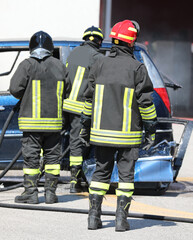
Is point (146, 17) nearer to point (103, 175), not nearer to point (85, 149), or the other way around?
point (85, 149)

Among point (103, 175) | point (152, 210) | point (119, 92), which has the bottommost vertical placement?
point (152, 210)

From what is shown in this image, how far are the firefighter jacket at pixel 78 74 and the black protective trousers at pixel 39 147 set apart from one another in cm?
54

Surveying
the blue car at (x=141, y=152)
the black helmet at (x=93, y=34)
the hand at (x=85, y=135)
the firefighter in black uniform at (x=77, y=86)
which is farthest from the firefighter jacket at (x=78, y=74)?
the hand at (x=85, y=135)

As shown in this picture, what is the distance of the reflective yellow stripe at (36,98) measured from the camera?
6.76m

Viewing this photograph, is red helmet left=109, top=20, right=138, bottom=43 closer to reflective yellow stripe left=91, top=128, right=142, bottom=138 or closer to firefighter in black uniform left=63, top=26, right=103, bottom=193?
reflective yellow stripe left=91, top=128, right=142, bottom=138

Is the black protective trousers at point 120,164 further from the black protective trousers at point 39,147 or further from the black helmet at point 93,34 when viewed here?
the black helmet at point 93,34

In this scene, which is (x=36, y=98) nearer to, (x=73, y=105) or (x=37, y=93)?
(x=37, y=93)

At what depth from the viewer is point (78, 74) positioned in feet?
24.4

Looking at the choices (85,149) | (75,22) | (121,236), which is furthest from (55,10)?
(121,236)

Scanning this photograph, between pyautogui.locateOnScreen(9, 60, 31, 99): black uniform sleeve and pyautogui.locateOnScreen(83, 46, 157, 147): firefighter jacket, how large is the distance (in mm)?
1114

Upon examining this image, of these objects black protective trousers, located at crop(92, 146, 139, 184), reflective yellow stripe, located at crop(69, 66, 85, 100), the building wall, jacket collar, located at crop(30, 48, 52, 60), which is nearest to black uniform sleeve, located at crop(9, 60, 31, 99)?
jacket collar, located at crop(30, 48, 52, 60)

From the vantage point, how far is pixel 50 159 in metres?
6.93

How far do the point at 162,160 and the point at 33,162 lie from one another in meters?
1.33

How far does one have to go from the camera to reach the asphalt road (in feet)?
18.3
